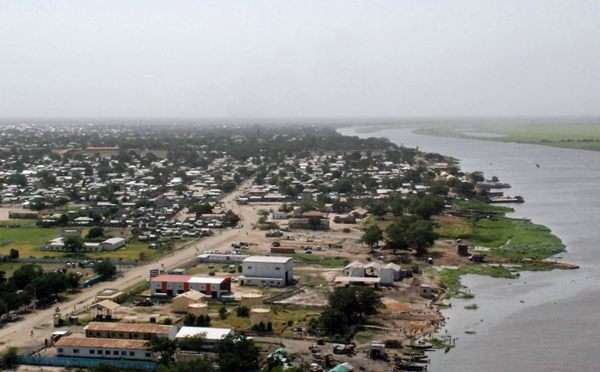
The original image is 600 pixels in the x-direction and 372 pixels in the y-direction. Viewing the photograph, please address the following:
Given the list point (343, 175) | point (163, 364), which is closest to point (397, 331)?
point (163, 364)

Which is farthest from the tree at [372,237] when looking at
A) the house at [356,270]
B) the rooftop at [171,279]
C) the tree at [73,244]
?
the tree at [73,244]

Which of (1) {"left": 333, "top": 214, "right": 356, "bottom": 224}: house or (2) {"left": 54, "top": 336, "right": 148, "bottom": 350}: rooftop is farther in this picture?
(1) {"left": 333, "top": 214, "right": 356, "bottom": 224}: house

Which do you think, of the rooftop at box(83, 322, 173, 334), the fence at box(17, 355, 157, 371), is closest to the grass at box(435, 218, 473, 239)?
the rooftop at box(83, 322, 173, 334)

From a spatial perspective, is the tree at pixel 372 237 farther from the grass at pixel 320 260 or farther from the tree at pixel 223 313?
the tree at pixel 223 313

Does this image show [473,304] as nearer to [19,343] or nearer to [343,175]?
[19,343]

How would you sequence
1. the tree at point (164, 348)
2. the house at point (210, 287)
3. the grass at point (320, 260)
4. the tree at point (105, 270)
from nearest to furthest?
the tree at point (164, 348) → the house at point (210, 287) → the tree at point (105, 270) → the grass at point (320, 260)

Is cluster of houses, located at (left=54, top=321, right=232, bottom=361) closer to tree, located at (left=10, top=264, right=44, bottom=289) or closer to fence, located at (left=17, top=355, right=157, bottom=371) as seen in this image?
fence, located at (left=17, top=355, right=157, bottom=371)

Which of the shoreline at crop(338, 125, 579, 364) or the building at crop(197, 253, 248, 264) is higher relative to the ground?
the shoreline at crop(338, 125, 579, 364)
